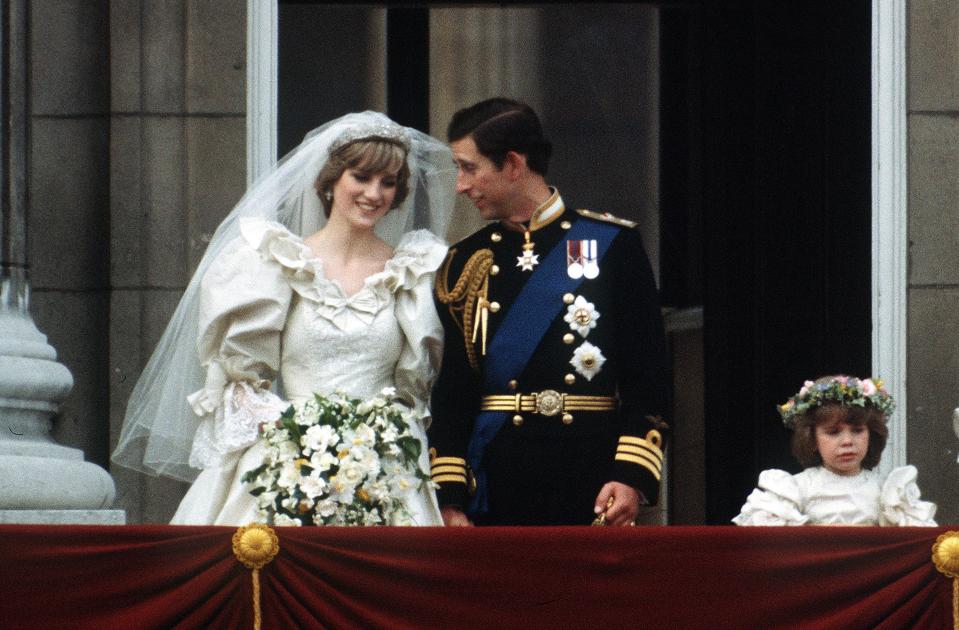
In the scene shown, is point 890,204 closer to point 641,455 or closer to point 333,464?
point 641,455

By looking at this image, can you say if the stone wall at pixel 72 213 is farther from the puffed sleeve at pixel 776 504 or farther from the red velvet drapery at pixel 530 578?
the red velvet drapery at pixel 530 578

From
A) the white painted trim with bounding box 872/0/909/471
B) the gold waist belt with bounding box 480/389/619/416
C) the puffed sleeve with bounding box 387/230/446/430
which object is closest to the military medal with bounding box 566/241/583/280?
the gold waist belt with bounding box 480/389/619/416

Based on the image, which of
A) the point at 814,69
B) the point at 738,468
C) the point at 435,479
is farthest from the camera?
the point at 738,468

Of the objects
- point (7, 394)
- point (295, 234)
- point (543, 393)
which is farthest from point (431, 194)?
point (7, 394)

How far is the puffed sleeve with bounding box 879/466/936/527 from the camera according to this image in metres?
6.29

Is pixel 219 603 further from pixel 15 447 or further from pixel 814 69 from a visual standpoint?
pixel 814 69

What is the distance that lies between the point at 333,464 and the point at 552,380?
2.32 feet

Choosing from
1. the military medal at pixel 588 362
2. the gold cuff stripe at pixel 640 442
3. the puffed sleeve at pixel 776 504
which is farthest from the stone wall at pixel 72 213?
the puffed sleeve at pixel 776 504

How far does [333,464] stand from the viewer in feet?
19.6

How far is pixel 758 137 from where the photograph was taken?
9.80 meters

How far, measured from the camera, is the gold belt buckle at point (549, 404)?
20.6 feet

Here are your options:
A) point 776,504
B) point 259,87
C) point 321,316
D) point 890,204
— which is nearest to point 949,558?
point 776,504

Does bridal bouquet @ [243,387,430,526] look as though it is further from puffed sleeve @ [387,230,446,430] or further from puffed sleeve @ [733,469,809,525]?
puffed sleeve @ [733,469,809,525]

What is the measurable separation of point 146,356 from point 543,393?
93.5 inches
